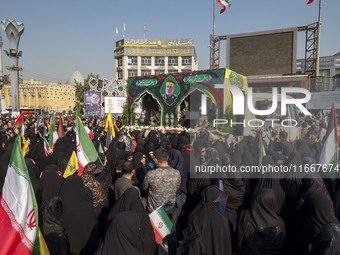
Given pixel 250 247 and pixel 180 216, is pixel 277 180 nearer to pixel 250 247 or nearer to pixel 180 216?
pixel 250 247

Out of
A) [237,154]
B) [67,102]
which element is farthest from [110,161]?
[67,102]

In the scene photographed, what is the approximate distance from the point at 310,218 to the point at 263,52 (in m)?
23.8

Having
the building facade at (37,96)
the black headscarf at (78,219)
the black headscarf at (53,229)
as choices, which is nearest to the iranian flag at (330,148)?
the black headscarf at (78,219)

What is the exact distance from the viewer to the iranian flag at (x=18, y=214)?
1.96 metres

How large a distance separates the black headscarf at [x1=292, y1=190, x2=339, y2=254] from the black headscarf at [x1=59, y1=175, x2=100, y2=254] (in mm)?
2150

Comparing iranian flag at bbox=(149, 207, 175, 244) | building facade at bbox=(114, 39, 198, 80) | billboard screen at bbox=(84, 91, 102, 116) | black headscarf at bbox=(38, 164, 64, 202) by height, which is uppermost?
building facade at bbox=(114, 39, 198, 80)

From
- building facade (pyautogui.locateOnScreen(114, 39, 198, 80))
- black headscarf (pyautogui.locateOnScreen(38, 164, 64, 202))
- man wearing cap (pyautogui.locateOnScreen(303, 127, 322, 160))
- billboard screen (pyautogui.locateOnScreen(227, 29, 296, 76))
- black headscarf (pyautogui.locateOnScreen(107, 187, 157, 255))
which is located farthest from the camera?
building facade (pyautogui.locateOnScreen(114, 39, 198, 80))

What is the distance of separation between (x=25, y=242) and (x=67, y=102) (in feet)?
273

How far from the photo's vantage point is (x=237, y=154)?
5461 millimetres

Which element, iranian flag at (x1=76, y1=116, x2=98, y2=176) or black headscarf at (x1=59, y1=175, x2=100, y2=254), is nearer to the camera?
black headscarf at (x1=59, y1=175, x2=100, y2=254)

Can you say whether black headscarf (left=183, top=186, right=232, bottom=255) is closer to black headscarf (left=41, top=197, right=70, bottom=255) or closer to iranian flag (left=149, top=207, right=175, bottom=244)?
iranian flag (left=149, top=207, right=175, bottom=244)

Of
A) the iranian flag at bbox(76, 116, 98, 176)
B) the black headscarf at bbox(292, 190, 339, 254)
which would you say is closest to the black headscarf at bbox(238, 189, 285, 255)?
the black headscarf at bbox(292, 190, 339, 254)

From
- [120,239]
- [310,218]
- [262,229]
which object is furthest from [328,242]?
[120,239]

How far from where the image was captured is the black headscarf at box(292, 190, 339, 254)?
2.31 m
